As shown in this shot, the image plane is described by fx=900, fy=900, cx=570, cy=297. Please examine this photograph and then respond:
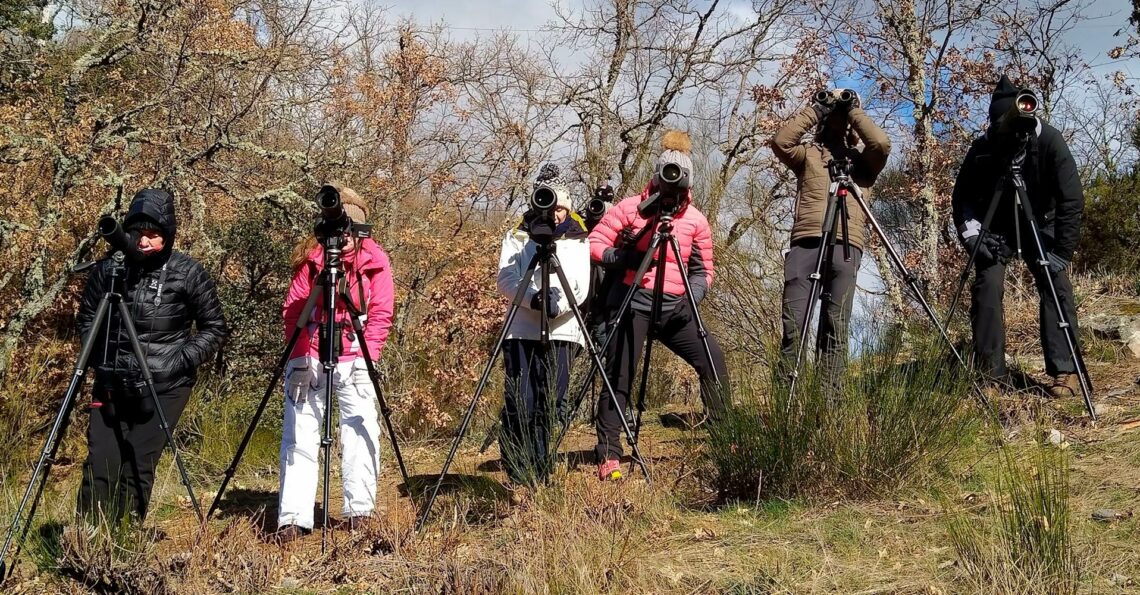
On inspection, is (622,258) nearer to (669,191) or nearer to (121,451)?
(669,191)

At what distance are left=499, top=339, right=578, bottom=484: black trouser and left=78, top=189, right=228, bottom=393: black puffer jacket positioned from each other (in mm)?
1327

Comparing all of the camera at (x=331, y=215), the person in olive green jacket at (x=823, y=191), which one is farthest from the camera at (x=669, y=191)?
the camera at (x=331, y=215)

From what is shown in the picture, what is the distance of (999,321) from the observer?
189 inches

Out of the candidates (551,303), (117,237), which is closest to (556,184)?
(551,303)

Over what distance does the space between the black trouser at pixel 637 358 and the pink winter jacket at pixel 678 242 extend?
Answer: 13 cm

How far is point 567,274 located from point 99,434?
83.6 inches

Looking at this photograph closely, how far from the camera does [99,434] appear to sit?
371 centimetres

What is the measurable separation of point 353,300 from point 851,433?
217 centimetres

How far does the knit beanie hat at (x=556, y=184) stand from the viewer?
158 inches

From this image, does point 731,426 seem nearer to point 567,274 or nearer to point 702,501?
point 702,501

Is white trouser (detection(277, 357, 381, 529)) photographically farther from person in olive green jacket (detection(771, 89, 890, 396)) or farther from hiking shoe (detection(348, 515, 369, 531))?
person in olive green jacket (detection(771, 89, 890, 396))

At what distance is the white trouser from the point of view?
12.7 feet

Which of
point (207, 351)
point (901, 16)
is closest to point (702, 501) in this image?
point (207, 351)

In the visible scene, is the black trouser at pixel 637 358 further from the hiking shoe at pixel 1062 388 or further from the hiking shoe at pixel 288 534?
the hiking shoe at pixel 1062 388
